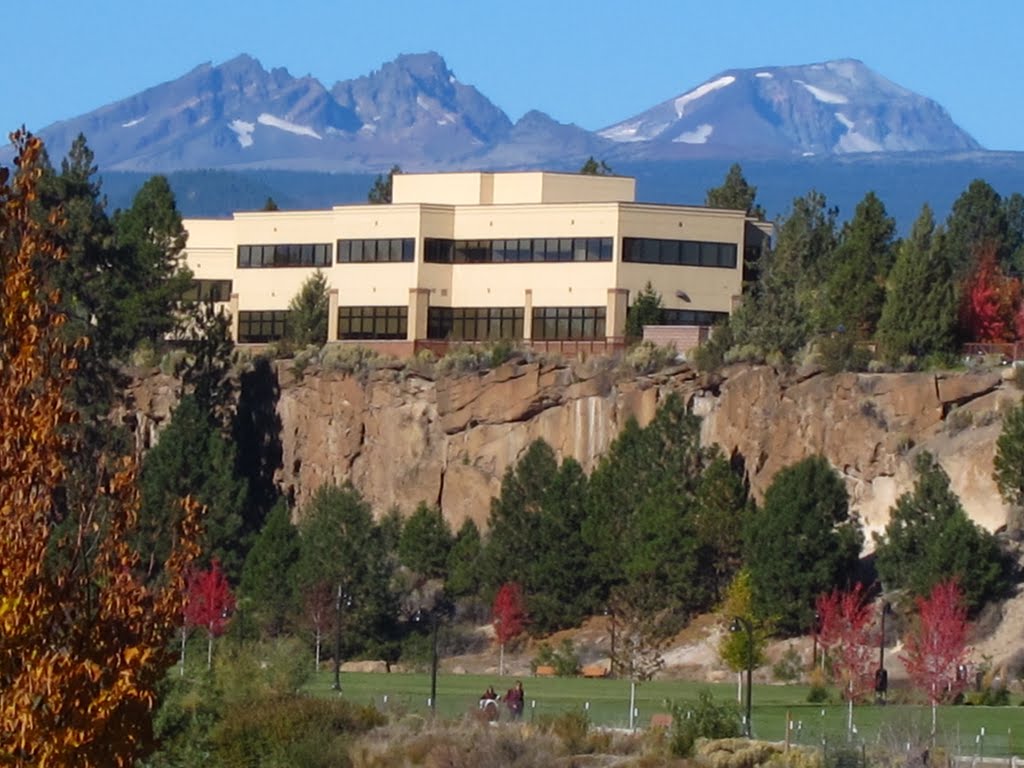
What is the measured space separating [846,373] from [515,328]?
1531cm

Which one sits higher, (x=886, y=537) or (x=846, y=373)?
(x=846, y=373)

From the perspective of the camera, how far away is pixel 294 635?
89.0 metres

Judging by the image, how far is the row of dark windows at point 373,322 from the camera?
105 metres

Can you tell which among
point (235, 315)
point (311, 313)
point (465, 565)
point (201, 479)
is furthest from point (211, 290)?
point (465, 565)

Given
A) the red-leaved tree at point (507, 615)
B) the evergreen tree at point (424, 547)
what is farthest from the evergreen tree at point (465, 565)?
the red-leaved tree at point (507, 615)

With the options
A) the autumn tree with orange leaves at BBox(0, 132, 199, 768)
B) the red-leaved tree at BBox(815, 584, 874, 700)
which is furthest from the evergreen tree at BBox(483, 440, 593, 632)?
the autumn tree with orange leaves at BBox(0, 132, 199, 768)

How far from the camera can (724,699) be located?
230 feet

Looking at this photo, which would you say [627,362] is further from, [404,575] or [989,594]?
[989,594]

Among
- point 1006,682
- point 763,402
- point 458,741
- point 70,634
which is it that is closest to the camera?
point 70,634

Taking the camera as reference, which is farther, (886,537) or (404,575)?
(404,575)

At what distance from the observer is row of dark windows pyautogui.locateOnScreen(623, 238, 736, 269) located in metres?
102

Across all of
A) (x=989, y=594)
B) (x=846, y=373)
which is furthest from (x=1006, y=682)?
(x=846, y=373)

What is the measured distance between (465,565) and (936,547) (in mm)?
19217

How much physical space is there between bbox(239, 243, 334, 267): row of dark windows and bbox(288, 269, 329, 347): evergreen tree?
130cm
